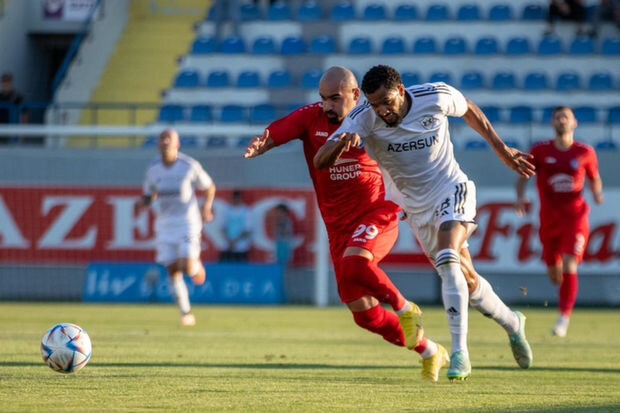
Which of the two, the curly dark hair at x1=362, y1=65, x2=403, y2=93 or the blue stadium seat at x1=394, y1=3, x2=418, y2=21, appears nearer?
the curly dark hair at x1=362, y1=65, x2=403, y2=93

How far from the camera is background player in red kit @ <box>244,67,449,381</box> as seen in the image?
7.62m

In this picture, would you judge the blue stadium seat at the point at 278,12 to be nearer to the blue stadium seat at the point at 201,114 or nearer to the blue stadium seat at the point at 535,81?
the blue stadium seat at the point at 201,114

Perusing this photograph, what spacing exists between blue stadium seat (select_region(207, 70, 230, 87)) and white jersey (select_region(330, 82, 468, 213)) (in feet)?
52.6

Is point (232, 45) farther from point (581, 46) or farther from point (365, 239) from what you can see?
point (365, 239)

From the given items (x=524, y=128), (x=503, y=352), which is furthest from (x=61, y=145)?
(x=503, y=352)

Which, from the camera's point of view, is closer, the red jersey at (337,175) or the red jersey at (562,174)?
the red jersey at (337,175)

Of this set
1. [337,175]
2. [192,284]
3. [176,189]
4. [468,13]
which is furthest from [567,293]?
[468,13]

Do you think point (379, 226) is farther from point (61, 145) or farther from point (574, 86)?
point (574, 86)

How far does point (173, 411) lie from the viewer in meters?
5.95

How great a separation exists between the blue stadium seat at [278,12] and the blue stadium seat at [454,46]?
3813 millimetres

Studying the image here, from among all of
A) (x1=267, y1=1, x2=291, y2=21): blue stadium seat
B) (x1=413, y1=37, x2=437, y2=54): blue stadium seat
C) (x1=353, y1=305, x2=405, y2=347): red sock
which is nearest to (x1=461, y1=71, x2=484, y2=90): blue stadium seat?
(x1=413, y1=37, x2=437, y2=54): blue stadium seat

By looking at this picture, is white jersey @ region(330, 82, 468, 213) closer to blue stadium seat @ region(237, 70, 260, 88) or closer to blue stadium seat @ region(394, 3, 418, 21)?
blue stadium seat @ region(237, 70, 260, 88)

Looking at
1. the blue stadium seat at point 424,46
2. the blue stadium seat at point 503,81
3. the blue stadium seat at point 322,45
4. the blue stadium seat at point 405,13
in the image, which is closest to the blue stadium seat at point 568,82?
the blue stadium seat at point 503,81

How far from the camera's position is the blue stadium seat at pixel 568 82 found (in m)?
22.4
